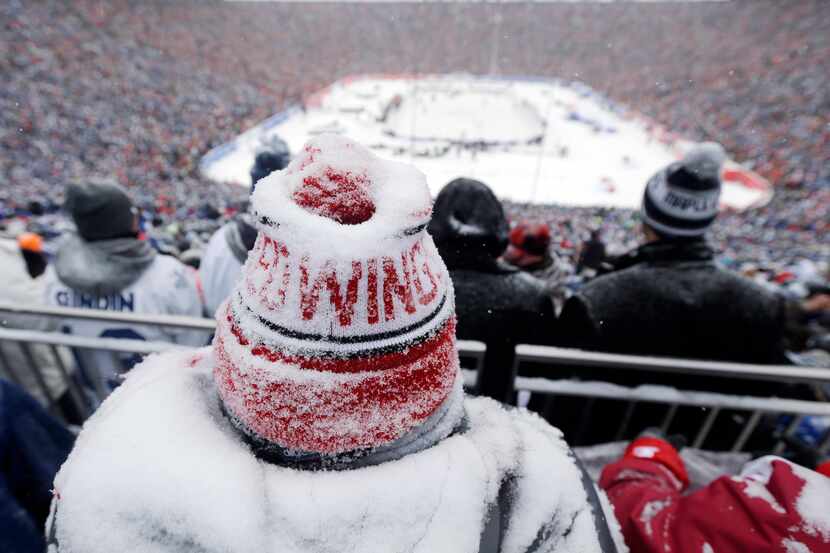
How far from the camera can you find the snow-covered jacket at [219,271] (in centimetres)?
234

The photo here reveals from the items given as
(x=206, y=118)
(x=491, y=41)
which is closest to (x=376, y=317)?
(x=206, y=118)

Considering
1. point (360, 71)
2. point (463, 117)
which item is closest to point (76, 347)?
point (463, 117)

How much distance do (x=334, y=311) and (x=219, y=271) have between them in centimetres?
188

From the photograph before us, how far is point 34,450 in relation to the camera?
4.19 feet

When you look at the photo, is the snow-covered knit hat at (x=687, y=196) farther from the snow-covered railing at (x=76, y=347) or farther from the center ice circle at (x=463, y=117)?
the center ice circle at (x=463, y=117)

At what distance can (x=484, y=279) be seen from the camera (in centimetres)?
179

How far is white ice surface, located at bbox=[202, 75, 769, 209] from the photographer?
17203 mm

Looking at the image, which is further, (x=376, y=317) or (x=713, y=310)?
(x=713, y=310)

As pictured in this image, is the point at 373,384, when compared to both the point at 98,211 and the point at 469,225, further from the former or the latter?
the point at 98,211

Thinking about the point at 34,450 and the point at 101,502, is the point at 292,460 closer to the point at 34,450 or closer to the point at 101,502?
the point at 101,502

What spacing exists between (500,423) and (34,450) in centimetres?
126

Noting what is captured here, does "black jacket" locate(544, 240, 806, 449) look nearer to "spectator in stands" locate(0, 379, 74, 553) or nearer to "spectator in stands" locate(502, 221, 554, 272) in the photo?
"spectator in stands" locate(502, 221, 554, 272)

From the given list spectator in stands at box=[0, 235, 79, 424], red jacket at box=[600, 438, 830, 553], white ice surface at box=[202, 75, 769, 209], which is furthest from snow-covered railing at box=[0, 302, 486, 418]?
white ice surface at box=[202, 75, 769, 209]

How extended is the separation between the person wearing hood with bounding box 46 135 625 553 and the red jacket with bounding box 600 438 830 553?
42 centimetres
